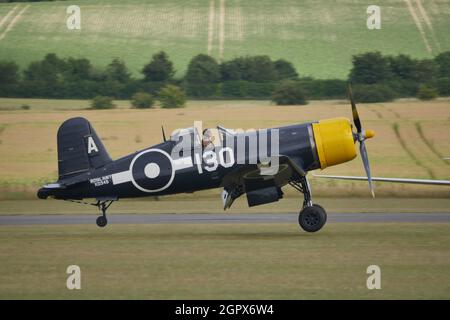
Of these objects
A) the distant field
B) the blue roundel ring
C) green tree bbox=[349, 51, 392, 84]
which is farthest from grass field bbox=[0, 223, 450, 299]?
green tree bbox=[349, 51, 392, 84]

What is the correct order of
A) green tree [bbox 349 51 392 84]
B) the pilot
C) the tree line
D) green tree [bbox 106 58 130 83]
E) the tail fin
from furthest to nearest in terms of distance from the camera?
green tree [bbox 106 58 130 83]
green tree [bbox 349 51 392 84]
the tree line
the tail fin
the pilot

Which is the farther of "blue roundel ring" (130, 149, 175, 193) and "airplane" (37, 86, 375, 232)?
"blue roundel ring" (130, 149, 175, 193)

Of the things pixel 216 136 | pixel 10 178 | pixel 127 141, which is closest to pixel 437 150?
pixel 127 141

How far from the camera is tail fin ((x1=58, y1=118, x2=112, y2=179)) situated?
17.8 meters

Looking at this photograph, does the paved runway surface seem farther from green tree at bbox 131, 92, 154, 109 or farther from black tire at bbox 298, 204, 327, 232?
green tree at bbox 131, 92, 154, 109

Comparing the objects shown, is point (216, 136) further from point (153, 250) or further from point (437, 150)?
point (437, 150)

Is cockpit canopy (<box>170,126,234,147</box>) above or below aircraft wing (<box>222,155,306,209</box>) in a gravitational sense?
above

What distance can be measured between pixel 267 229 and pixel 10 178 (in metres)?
16.6

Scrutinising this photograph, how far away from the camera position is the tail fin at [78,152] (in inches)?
699

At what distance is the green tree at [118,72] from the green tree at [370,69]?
13.8m

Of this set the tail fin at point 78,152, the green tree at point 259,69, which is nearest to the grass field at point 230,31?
the green tree at point 259,69

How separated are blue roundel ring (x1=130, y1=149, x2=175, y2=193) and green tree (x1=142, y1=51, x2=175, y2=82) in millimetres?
34384

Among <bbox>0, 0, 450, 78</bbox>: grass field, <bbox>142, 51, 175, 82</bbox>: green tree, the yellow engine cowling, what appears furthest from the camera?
<bbox>0, 0, 450, 78</bbox>: grass field

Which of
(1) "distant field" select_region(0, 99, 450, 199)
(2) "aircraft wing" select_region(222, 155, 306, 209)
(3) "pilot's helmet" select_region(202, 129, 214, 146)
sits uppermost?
(1) "distant field" select_region(0, 99, 450, 199)
